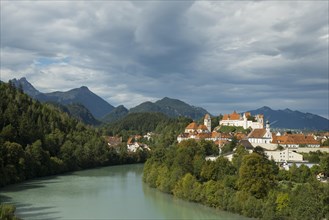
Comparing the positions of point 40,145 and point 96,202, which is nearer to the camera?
point 96,202

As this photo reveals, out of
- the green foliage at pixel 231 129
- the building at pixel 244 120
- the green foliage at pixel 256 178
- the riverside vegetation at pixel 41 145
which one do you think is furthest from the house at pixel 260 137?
the green foliage at pixel 256 178

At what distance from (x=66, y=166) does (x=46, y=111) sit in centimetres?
2121

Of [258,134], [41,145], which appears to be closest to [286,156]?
[258,134]

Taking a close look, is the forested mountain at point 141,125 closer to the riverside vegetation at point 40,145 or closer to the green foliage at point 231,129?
the green foliage at point 231,129

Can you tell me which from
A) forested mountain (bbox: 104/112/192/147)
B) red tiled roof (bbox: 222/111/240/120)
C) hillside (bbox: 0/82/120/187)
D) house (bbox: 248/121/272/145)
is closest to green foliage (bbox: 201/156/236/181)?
hillside (bbox: 0/82/120/187)

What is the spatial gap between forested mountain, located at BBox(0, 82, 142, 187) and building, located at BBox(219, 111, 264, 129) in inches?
734

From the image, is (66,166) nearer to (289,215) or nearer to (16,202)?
(16,202)

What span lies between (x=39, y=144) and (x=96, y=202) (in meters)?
19.3

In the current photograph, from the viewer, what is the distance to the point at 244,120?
73.0 metres

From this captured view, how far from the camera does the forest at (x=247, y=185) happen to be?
23078mm

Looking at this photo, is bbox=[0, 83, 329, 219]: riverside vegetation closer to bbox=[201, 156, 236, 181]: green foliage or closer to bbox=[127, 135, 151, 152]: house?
bbox=[201, 156, 236, 181]: green foliage

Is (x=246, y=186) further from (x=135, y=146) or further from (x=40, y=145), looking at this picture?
(x=135, y=146)

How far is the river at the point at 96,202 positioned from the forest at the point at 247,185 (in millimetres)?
835

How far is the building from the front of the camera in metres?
70.8
